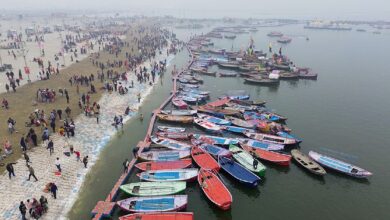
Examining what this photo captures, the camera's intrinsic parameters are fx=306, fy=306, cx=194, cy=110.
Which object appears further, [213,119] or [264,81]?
[264,81]

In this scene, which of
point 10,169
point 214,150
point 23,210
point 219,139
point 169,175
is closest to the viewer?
point 23,210

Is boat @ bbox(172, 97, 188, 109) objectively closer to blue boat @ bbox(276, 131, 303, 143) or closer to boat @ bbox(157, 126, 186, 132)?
boat @ bbox(157, 126, 186, 132)

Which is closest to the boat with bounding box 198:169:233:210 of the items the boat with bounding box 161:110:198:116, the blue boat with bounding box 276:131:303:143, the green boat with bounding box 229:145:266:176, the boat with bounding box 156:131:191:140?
the green boat with bounding box 229:145:266:176

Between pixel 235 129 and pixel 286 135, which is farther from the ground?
pixel 286 135

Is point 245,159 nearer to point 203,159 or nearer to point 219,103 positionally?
point 203,159

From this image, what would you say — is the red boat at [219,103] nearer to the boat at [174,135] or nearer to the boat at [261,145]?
the boat at [174,135]

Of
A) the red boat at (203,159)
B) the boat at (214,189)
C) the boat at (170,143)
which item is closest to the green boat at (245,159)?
the red boat at (203,159)

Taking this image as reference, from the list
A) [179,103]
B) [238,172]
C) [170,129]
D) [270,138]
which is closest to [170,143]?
[170,129]
